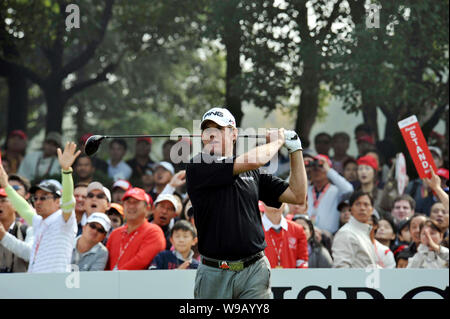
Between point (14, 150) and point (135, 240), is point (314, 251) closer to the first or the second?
point (135, 240)

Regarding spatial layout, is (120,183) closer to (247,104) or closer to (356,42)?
(247,104)

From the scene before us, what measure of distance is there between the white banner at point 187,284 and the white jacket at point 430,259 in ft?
2.79

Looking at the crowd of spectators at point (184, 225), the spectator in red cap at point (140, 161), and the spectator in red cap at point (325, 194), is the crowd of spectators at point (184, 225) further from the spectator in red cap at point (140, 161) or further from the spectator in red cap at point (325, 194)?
the spectator in red cap at point (140, 161)

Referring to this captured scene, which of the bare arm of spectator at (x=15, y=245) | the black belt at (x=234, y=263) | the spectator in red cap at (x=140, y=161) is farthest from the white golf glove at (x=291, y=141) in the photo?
the spectator in red cap at (x=140, y=161)

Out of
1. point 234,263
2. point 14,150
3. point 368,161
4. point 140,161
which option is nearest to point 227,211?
point 234,263

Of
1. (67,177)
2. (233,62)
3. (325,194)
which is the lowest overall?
(325,194)

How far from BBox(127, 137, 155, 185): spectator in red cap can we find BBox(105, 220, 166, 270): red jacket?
117 inches

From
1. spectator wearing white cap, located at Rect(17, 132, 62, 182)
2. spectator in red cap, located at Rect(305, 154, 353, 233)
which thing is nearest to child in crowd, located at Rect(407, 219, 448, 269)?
spectator in red cap, located at Rect(305, 154, 353, 233)

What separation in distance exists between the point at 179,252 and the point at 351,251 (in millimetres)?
1553

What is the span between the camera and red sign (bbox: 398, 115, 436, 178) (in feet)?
25.7

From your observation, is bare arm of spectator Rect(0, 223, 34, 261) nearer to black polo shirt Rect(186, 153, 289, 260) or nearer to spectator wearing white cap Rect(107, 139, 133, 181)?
black polo shirt Rect(186, 153, 289, 260)

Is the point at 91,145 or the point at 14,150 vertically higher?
the point at 14,150

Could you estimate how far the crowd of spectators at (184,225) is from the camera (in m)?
7.10

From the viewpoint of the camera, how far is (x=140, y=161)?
10570mm
